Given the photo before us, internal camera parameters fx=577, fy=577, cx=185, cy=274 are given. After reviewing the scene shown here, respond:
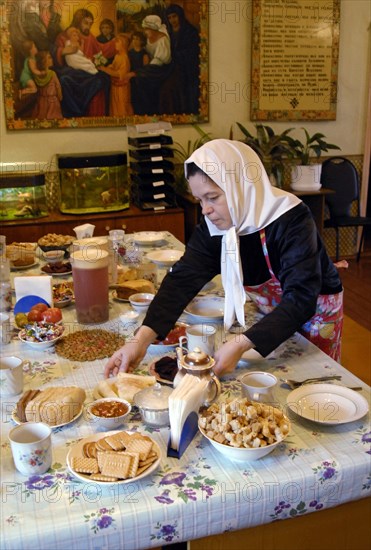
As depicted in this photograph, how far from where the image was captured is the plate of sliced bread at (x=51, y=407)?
134 cm

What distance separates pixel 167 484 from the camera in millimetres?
1147

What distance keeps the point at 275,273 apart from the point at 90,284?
2.09 ft

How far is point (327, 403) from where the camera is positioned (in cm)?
143

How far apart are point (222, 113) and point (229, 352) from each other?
145 inches

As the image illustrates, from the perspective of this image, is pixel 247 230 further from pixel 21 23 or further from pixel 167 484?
pixel 21 23

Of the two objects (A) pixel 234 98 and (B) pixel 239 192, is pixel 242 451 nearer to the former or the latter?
(B) pixel 239 192

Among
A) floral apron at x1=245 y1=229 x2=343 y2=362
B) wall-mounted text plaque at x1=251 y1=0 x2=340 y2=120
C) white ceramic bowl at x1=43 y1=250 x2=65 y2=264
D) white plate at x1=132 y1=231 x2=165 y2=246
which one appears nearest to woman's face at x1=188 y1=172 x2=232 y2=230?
floral apron at x1=245 y1=229 x2=343 y2=362

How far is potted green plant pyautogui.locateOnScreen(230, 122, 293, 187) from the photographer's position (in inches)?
184

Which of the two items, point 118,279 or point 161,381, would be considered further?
point 118,279

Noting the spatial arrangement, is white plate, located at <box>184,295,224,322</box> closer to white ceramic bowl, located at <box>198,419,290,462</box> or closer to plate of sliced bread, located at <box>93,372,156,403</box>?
plate of sliced bread, located at <box>93,372,156,403</box>

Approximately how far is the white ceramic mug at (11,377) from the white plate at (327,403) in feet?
2.28

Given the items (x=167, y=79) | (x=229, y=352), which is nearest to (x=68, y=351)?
(x=229, y=352)

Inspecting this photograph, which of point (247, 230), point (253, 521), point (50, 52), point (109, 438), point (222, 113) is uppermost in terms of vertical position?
point (50, 52)

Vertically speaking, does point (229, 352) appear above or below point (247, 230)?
below
